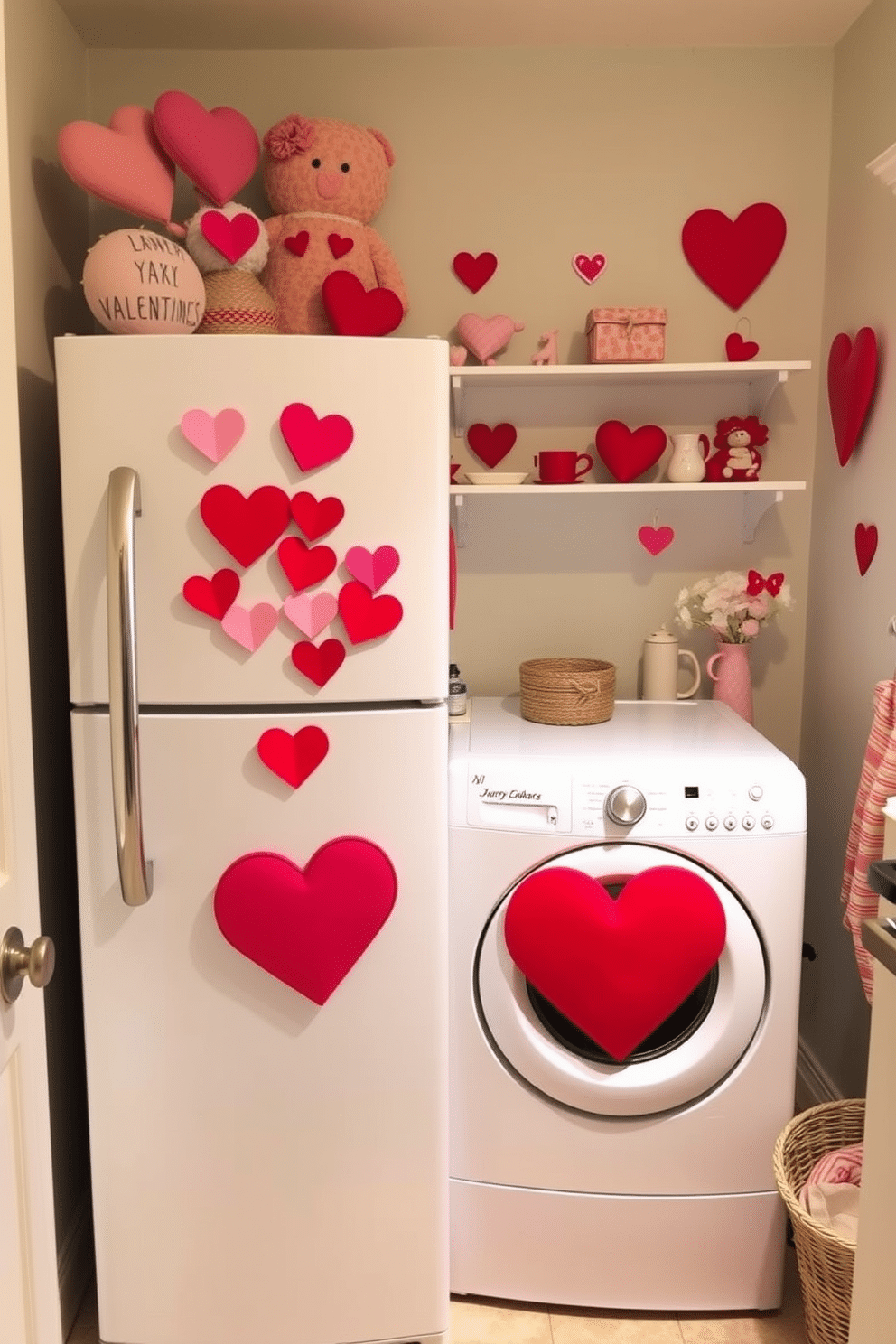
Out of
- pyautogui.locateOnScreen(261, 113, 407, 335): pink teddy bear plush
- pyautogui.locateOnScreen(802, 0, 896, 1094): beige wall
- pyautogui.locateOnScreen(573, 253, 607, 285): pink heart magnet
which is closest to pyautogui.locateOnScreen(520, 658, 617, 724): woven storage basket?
pyautogui.locateOnScreen(802, 0, 896, 1094): beige wall

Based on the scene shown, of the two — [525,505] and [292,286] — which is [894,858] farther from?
[292,286]

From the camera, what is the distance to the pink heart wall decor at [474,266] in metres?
2.39

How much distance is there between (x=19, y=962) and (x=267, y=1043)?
2.65 feet

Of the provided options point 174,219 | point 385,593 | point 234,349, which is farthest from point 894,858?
point 174,219

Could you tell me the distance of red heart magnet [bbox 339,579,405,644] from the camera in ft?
5.45

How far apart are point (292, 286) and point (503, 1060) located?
157 centimetres

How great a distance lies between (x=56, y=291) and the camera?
2066mm

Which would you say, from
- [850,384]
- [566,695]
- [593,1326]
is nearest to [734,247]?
[850,384]

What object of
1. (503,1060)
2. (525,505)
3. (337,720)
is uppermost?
(525,505)

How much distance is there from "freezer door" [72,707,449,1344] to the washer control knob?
12.0 inches

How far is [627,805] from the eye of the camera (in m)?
1.83

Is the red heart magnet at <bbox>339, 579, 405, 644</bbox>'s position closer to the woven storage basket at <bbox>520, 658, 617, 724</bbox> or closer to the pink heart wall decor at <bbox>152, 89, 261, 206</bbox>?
the woven storage basket at <bbox>520, 658, 617, 724</bbox>

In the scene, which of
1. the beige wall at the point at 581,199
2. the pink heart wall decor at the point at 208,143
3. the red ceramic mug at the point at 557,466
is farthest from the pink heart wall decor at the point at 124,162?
the red ceramic mug at the point at 557,466

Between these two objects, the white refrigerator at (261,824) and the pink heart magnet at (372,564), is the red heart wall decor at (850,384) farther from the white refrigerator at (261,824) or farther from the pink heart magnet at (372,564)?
the pink heart magnet at (372,564)
